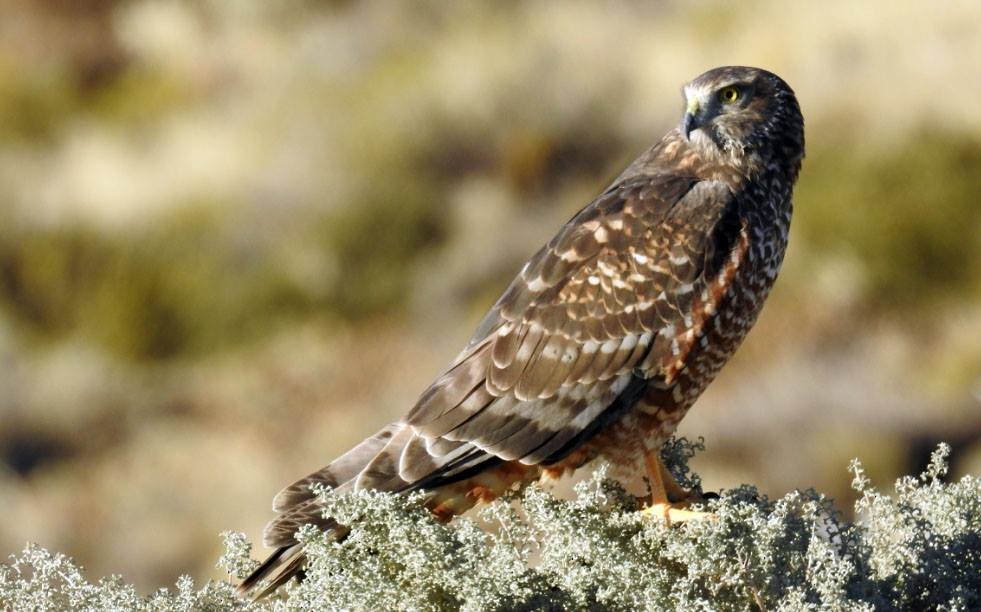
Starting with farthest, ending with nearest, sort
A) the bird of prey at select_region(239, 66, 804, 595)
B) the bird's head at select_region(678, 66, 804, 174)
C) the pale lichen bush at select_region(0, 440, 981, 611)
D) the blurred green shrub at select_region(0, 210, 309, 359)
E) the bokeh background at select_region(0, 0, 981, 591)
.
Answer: the blurred green shrub at select_region(0, 210, 309, 359)
the bokeh background at select_region(0, 0, 981, 591)
the bird's head at select_region(678, 66, 804, 174)
the bird of prey at select_region(239, 66, 804, 595)
the pale lichen bush at select_region(0, 440, 981, 611)

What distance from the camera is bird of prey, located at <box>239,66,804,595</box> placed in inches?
178

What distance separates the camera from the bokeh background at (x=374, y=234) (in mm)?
13062

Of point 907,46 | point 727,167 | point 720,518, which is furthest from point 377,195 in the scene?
point 720,518

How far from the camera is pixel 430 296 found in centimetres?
1515

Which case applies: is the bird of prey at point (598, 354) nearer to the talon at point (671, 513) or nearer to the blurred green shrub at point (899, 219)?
the talon at point (671, 513)

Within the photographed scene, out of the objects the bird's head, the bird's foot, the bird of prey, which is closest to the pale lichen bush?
the bird's foot

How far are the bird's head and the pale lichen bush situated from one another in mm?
1365

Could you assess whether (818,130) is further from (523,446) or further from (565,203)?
(523,446)

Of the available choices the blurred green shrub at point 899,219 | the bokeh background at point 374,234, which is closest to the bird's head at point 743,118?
the bokeh background at point 374,234

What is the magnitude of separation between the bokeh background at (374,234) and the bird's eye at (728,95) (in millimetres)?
6444

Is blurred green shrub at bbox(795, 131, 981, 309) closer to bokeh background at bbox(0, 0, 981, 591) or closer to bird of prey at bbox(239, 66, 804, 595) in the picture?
bokeh background at bbox(0, 0, 981, 591)

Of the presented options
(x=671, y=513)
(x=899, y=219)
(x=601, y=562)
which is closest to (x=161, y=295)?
(x=899, y=219)

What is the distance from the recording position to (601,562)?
3910 mm

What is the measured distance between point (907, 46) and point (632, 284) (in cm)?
1241
